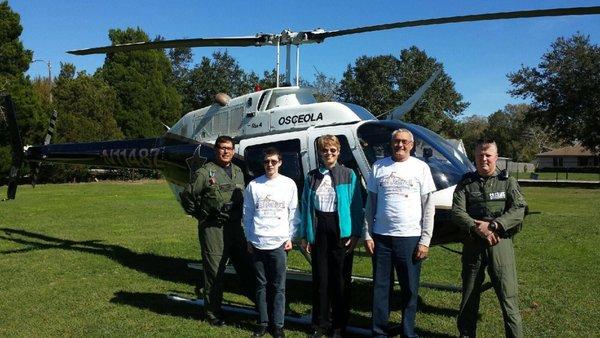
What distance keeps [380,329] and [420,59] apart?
56.4 m

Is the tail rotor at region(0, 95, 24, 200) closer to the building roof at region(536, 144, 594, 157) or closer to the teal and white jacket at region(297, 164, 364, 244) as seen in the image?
the teal and white jacket at region(297, 164, 364, 244)

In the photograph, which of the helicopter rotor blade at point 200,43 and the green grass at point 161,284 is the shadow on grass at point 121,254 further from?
the helicopter rotor blade at point 200,43

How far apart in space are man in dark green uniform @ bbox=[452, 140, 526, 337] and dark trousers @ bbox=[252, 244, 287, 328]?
5.44 ft

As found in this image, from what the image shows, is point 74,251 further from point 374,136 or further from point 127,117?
point 127,117

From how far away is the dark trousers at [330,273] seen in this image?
5051 mm

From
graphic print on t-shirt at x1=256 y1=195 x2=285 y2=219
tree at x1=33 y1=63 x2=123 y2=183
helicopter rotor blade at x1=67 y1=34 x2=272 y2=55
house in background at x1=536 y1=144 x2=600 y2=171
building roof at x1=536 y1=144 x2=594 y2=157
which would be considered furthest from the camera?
building roof at x1=536 y1=144 x2=594 y2=157

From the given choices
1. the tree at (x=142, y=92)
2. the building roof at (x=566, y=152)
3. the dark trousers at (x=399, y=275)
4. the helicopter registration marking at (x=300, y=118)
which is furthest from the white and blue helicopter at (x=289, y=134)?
the building roof at (x=566, y=152)

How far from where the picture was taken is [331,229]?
5.04m

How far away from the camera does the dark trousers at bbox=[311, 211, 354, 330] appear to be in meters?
5.05

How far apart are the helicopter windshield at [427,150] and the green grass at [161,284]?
5.31ft

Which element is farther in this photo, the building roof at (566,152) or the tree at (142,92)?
the building roof at (566,152)

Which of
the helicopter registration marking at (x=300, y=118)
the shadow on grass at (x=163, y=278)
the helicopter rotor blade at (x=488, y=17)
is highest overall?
the helicopter rotor blade at (x=488, y=17)

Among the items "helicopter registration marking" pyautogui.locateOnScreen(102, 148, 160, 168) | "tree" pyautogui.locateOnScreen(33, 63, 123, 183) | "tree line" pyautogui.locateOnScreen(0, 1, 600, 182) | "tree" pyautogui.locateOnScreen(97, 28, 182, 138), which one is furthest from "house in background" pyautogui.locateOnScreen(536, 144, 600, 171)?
"helicopter registration marking" pyautogui.locateOnScreen(102, 148, 160, 168)

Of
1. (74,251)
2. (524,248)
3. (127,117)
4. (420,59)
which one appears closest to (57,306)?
(74,251)
